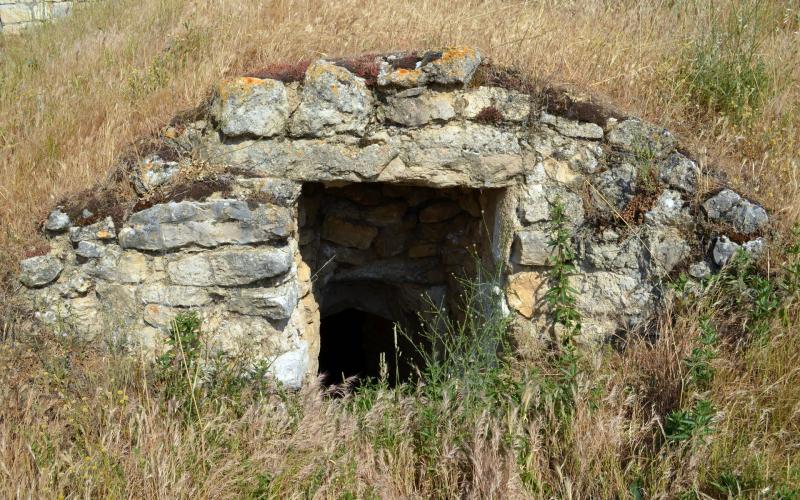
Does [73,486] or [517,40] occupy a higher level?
[517,40]

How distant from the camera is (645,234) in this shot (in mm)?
3844

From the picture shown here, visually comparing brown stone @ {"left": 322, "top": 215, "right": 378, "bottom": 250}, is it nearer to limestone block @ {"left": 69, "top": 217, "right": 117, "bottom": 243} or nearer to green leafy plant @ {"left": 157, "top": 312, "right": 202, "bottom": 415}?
green leafy plant @ {"left": 157, "top": 312, "right": 202, "bottom": 415}

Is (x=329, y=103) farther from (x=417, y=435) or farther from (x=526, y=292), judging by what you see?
(x=417, y=435)

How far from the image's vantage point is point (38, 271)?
11.7 feet

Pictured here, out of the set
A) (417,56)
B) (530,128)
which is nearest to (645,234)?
(530,128)

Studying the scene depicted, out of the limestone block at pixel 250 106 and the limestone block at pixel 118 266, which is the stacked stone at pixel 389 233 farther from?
the limestone block at pixel 118 266

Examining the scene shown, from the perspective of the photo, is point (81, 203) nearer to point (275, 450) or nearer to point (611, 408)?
point (275, 450)

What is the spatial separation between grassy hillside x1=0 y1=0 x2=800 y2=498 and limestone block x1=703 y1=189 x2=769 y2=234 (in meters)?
0.16

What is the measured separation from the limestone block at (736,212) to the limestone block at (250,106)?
2.41 m

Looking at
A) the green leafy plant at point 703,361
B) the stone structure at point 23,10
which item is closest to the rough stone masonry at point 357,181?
the green leafy plant at point 703,361

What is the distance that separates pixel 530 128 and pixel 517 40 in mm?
807

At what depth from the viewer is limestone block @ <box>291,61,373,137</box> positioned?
3779mm

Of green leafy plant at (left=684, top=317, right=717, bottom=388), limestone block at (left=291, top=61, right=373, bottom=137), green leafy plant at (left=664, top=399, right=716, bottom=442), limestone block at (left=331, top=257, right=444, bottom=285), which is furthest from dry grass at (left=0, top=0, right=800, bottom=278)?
limestone block at (left=331, top=257, right=444, bottom=285)

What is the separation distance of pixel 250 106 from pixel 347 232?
1.47m
